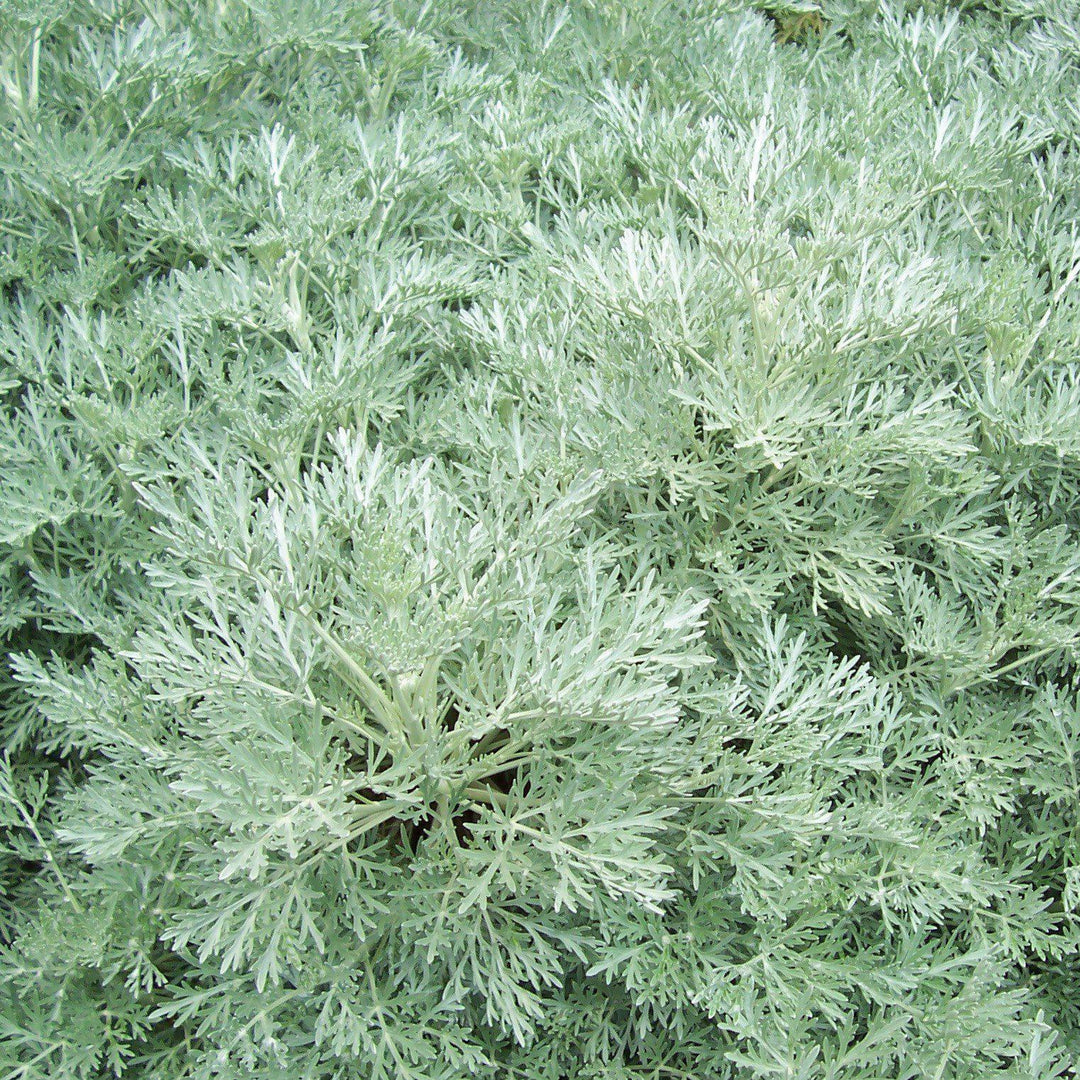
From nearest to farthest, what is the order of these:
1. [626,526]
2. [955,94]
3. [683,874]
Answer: [683,874]
[626,526]
[955,94]

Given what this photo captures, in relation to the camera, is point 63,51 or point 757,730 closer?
point 757,730

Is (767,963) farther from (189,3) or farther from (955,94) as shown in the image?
(189,3)

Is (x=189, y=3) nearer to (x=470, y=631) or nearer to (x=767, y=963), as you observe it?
(x=470, y=631)

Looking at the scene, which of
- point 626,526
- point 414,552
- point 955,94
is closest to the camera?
point 414,552

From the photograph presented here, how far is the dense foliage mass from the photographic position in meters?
1.93

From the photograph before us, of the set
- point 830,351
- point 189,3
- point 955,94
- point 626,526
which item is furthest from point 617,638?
→ point 189,3

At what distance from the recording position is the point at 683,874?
7.23 ft

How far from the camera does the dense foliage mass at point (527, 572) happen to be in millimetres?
1932

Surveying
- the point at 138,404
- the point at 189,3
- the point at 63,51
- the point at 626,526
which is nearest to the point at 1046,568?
the point at 626,526

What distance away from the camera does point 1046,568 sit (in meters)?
2.34

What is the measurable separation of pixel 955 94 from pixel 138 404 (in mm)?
2403

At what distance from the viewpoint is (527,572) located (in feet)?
6.57

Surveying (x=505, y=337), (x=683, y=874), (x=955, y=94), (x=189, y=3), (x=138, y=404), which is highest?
(x=955, y=94)

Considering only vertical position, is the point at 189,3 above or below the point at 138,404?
above
